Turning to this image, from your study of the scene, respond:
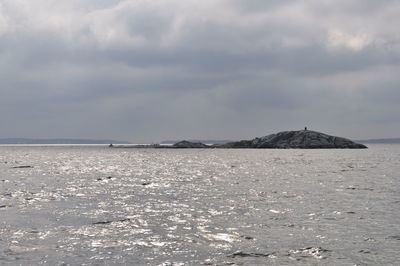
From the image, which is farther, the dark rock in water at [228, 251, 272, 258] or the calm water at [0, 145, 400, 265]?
the dark rock in water at [228, 251, 272, 258]

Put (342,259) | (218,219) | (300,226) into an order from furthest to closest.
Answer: (218,219) → (300,226) → (342,259)

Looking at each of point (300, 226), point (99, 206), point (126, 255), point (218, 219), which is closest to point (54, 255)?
point (126, 255)

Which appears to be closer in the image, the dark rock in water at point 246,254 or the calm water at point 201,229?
the calm water at point 201,229

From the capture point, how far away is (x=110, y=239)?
1081 inches

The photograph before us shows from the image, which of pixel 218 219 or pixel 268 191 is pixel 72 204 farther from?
pixel 268 191

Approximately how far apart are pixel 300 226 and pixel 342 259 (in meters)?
8.91

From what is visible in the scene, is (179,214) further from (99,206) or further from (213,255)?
(213,255)

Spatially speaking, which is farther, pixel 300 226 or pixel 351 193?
pixel 351 193

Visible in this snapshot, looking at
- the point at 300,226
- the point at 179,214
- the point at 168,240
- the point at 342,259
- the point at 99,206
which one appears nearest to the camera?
the point at 342,259

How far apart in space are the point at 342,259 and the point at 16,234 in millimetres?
19970

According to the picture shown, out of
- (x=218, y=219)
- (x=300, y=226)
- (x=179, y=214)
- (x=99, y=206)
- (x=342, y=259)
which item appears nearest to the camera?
(x=342, y=259)

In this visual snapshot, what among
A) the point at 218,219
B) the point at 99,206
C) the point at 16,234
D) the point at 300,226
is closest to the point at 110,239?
the point at 16,234

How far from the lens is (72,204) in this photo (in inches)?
1734

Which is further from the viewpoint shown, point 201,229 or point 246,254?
point 201,229
